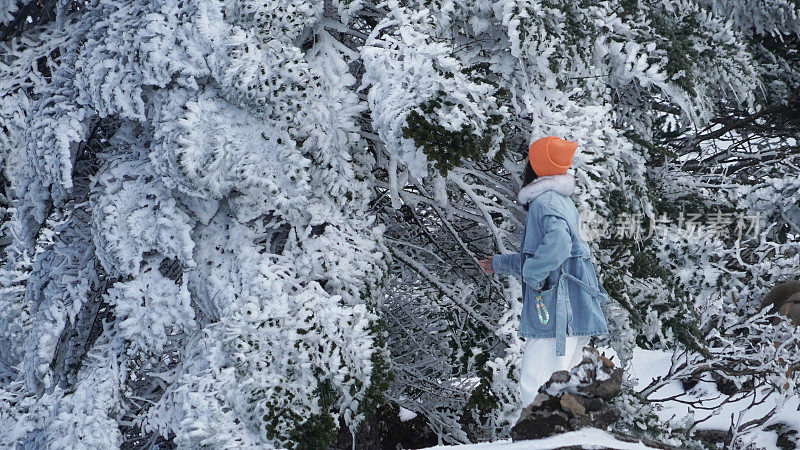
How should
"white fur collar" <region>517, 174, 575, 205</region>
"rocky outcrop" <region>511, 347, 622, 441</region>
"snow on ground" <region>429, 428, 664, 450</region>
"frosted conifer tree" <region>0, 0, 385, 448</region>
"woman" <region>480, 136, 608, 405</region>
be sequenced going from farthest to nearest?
"white fur collar" <region>517, 174, 575, 205</region>
"woman" <region>480, 136, 608, 405</region>
"frosted conifer tree" <region>0, 0, 385, 448</region>
"rocky outcrop" <region>511, 347, 622, 441</region>
"snow on ground" <region>429, 428, 664, 450</region>

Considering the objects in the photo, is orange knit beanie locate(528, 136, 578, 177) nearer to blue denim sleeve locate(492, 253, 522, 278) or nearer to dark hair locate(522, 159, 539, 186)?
dark hair locate(522, 159, 539, 186)

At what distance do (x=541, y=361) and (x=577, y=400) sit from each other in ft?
2.99

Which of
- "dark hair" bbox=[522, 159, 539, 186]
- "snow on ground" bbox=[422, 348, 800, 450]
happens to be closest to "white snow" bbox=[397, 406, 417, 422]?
"snow on ground" bbox=[422, 348, 800, 450]

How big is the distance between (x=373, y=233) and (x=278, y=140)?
801 millimetres

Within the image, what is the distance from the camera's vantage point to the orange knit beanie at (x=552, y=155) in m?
4.15

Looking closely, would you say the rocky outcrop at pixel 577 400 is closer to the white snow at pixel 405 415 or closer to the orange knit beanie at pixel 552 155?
the orange knit beanie at pixel 552 155

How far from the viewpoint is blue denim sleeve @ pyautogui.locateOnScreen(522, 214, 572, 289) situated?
397 centimetres

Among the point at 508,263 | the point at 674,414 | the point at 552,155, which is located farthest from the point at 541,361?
the point at 674,414

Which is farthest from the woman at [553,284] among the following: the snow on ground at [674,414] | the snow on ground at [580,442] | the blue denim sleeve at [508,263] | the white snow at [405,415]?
the white snow at [405,415]

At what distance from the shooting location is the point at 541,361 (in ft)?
13.6

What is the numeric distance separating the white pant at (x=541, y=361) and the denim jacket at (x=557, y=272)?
0.07 metres

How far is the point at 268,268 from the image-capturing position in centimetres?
412

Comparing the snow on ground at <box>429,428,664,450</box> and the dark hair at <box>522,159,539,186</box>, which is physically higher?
the dark hair at <box>522,159,539,186</box>

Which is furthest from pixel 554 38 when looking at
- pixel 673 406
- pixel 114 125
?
pixel 673 406
